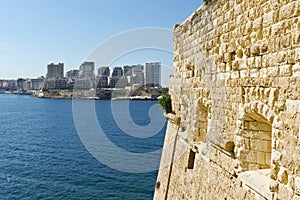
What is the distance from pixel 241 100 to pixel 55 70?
163126mm

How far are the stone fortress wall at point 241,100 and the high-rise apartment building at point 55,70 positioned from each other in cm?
15387

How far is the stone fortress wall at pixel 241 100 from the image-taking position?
3.56 m

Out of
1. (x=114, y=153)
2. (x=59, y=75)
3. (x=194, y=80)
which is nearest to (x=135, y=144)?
(x=114, y=153)

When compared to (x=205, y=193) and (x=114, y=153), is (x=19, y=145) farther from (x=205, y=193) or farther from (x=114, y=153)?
(x=205, y=193)

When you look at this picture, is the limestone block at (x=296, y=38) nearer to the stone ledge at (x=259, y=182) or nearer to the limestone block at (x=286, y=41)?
the limestone block at (x=286, y=41)

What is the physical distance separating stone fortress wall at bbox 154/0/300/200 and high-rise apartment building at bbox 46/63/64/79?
505 feet

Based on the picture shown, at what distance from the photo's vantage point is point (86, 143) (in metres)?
32.9

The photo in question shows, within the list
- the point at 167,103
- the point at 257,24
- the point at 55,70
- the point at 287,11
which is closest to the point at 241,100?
the point at 257,24

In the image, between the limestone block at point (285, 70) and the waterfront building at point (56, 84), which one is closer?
the limestone block at point (285, 70)

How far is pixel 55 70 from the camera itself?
15950cm

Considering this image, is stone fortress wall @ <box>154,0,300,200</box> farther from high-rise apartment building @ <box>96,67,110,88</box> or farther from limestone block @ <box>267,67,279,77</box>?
high-rise apartment building @ <box>96,67,110,88</box>

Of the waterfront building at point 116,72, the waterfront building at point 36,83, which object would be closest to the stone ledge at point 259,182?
the waterfront building at point 116,72

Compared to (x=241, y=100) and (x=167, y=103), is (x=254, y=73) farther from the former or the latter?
(x=167, y=103)

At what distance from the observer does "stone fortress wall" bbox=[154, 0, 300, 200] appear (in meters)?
3.56
